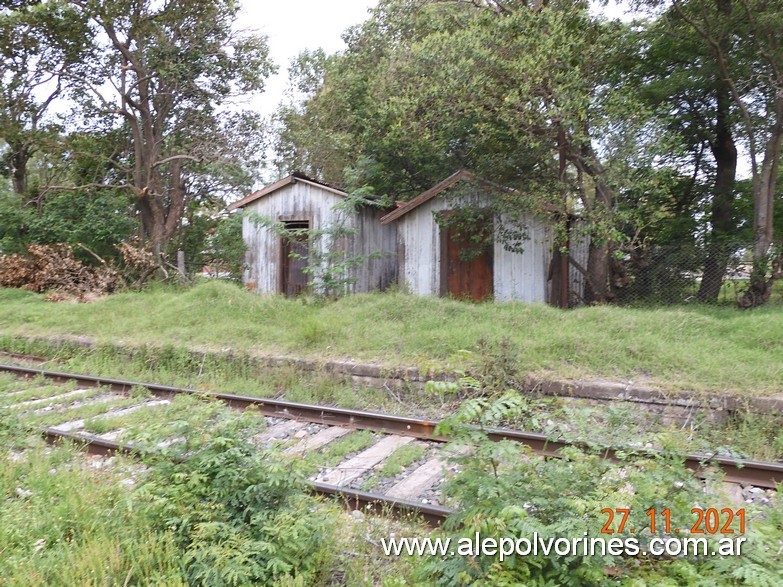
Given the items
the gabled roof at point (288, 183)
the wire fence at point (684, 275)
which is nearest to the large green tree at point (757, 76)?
the wire fence at point (684, 275)

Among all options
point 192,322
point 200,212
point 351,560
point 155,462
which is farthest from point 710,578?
point 200,212

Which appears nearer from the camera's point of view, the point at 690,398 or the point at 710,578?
the point at 710,578

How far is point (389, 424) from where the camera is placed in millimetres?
6254

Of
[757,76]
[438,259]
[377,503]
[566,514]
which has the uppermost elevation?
[757,76]

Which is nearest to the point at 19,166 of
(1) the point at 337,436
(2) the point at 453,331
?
(2) the point at 453,331

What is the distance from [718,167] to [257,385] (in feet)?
40.8

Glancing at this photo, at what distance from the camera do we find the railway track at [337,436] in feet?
14.8

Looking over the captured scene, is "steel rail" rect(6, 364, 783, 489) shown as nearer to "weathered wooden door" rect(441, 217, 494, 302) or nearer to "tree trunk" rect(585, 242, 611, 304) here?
"weathered wooden door" rect(441, 217, 494, 302)

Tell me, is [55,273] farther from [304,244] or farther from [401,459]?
[401,459]

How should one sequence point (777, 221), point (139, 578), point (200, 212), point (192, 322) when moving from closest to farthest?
point (139, 578) < point (192, 322) < point (777, 221) < point (200, 212)

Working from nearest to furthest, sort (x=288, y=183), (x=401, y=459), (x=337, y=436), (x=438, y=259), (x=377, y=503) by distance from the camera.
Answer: (x=377, y=503), (x=401, y=459), (x=337, y=436), (x=438, y=259), (x=288, y=183)

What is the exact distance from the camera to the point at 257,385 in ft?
27.0

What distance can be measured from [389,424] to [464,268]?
7853mm

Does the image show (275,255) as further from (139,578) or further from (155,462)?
(139,578)
